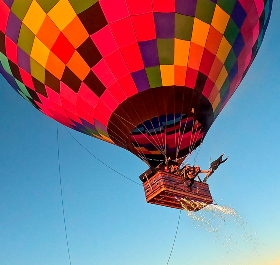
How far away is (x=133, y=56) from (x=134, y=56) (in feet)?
0.08

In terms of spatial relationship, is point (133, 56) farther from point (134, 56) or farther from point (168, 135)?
point (168, 135)

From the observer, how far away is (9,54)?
7812mm

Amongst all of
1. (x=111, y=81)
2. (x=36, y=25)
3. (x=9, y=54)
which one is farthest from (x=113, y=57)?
(x=9, y=54)

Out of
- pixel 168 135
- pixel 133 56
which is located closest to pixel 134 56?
pixel 133 56

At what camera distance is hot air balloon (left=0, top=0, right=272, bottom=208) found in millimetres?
6422

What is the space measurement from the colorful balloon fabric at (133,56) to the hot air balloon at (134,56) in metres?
0.02

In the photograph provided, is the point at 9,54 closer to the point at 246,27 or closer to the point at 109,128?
the point at 109,128

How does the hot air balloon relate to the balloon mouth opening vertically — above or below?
above

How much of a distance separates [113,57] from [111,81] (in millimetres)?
599

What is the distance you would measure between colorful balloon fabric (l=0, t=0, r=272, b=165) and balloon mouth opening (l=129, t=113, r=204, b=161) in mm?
40

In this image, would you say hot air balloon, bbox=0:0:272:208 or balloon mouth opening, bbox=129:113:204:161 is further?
balloon mouth opening, bbox=129:113:204:161

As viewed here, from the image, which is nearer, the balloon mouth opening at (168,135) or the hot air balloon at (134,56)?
the hot air balloon at (134,56)

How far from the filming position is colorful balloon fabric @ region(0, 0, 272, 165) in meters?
6.42

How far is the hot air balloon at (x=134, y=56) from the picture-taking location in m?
6.42
